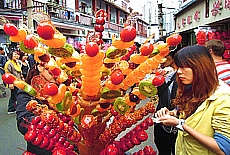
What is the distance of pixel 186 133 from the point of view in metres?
1.36

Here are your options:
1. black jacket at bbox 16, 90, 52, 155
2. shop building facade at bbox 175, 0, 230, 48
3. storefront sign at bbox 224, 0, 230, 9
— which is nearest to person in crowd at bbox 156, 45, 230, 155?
black jacket at bbox 16, 90, 52, 155

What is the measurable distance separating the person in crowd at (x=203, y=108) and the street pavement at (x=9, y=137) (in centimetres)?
254

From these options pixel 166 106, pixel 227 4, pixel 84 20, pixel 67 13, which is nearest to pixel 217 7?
pixel 227 4

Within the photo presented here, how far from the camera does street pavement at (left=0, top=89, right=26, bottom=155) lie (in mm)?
3963

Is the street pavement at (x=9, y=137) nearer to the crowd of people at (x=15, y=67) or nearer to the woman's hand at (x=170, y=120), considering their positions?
the crowd of people at (x=15, y=67)

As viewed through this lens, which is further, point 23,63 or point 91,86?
point 23,63

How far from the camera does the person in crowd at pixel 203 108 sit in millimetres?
1192

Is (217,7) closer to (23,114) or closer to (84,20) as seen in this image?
(23,114)

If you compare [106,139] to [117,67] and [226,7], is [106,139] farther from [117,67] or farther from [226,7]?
[226,7]

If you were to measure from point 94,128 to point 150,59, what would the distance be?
44 centimetres

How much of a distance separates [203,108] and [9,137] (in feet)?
13.3

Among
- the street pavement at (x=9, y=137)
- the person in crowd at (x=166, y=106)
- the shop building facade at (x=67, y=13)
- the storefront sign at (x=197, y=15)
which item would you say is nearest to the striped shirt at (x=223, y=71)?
the person in crowd at (x=166, y=106)

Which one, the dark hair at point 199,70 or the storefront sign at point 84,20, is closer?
the dark hair at point 199,70

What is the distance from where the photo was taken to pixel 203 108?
1.28 meters
